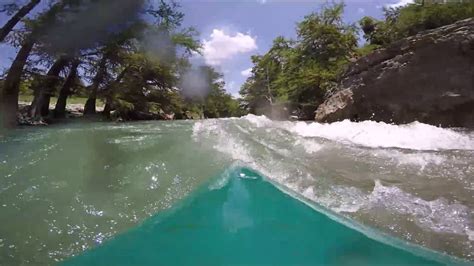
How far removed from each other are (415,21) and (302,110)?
742 centimetres

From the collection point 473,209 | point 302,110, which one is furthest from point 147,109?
point 473,209

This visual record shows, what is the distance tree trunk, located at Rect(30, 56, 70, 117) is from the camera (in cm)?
1241

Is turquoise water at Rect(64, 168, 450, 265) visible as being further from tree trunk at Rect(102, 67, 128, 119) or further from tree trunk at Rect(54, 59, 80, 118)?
tree trunk at Rect(102, 67, 128, 119)

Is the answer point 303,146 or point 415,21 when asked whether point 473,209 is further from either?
point 415,21

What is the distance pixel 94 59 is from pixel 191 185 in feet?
34.8

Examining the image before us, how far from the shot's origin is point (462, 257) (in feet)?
6.12

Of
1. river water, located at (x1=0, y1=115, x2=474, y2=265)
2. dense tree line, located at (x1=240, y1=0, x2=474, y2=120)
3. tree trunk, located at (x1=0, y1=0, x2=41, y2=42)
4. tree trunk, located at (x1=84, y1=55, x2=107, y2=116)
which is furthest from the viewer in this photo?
dense tree line, located at (x1=240, y1=0, x2=474, y2=120)

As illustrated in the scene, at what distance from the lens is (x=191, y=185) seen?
2.85m

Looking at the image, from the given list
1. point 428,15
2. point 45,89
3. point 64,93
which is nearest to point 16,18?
point 45,89

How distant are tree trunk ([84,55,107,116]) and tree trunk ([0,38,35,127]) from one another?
2.49m

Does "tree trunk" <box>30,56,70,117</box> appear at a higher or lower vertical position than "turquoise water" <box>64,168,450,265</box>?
higher

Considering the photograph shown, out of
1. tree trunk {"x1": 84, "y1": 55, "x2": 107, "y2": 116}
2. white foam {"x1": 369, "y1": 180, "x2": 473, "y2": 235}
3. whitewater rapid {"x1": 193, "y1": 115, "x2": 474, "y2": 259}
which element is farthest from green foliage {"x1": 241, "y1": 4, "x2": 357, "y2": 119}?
white foam {"x1": 369, "y1": 180, "x2": 473, "y2": 235}

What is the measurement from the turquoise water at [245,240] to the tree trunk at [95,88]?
11732mm

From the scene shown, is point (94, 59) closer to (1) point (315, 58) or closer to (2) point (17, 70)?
(2) point (17, 70)
